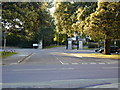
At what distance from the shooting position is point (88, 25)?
27.7 meters

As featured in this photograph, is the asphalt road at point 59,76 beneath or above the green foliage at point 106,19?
beneath

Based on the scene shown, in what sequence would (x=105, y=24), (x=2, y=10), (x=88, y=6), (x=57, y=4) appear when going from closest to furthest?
1. (x=2, y=10)
2. (x=105, y=24)
3. (x=88, y=6)
4. (x=57, y=4)

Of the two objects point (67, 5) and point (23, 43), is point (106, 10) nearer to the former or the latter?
point (67, 5)

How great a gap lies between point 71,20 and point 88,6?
12.3 ft

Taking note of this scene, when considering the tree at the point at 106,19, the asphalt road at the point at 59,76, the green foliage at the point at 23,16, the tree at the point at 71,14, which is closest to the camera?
the asphalt road at the point at 59,76

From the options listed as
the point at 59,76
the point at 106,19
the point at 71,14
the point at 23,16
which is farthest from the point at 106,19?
the point at 59,76

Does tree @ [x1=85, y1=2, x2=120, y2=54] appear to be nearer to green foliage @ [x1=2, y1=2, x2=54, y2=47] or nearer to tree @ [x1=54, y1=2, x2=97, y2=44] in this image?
tree @ [x1=54, y1=2, x2=97, y2=44]

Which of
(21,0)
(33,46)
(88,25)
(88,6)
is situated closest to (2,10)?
(21,0)

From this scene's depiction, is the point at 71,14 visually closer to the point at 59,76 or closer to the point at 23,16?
the point at 23,16

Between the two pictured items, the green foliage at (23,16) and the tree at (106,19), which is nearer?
the green foliage at (23,16)

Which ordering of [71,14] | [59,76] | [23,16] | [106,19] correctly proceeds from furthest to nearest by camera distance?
1. [71,14]
2. [106,19]
3. [23,16]
4. [59,76]

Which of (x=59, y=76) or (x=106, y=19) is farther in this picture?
(x=106, y=19)

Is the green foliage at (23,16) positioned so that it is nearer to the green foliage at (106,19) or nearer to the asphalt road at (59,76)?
the green foliage at (106,19)

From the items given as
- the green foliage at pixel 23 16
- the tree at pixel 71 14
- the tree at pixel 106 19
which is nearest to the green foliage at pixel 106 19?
the tree at pixel 106 19
